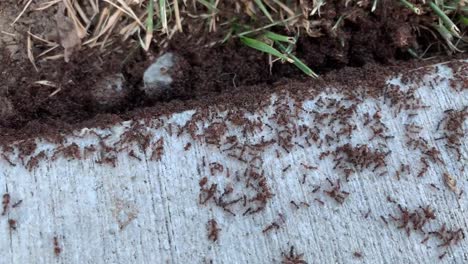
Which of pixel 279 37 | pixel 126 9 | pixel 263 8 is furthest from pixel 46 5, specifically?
pixel 279 37

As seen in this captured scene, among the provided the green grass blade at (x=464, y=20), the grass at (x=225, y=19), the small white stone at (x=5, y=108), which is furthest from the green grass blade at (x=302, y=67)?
the small white stone at (x=5, y=108)

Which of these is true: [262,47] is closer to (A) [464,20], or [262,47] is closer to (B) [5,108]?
(A) [464,20]

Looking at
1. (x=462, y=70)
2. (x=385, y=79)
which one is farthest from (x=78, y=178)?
(x=462, y=70)

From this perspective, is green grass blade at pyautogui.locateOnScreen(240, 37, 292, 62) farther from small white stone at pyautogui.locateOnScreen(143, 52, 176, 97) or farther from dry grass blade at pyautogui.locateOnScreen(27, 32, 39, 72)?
dry grass blade at pyautogui.locateOnScreen(27, 32, 39, 72)

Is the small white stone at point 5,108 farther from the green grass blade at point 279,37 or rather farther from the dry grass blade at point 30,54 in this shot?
the green grass blade at point 279,37

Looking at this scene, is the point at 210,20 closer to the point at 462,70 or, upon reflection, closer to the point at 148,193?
the point at 148,193

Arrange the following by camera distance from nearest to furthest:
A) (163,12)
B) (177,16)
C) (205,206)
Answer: (205,206)
(163,12)
(177,16)

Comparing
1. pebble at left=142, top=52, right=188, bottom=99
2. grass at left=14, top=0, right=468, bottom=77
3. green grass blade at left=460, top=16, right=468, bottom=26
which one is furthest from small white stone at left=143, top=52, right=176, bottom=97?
green grass blade at left=460, top=16, right=468, bottom=26
